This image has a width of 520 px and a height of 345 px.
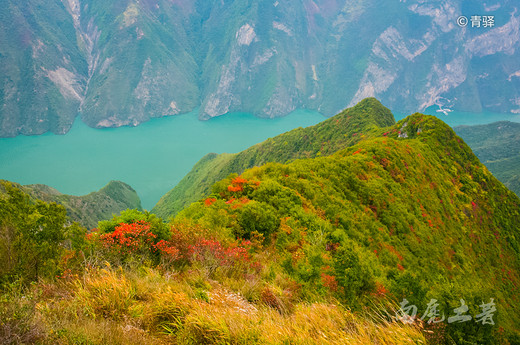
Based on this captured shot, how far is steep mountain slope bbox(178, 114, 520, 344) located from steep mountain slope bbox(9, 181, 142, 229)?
2911 inches

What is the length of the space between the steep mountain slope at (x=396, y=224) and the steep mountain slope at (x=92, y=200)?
243 ft

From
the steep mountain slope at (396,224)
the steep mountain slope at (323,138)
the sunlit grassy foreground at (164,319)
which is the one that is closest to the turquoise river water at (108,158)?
the steep mountain slope at (323,138)

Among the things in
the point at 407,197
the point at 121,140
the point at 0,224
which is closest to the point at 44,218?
the point at 0,224

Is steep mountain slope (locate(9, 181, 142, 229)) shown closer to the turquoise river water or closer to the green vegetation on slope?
the turquoise river water

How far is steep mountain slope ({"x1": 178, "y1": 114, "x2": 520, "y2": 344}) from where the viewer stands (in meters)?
6.94

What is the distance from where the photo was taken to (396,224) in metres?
19.9

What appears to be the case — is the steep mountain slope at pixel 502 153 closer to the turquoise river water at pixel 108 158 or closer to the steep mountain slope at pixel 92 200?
the turquoise river water at pixel 108 158

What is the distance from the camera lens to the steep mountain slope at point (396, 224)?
6.94 meters

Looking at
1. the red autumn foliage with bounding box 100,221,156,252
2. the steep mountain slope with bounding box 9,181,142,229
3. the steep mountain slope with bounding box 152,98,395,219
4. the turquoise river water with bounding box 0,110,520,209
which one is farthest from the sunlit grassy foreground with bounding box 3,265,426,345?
the turquoise river water with bounding box 0,110,520,209

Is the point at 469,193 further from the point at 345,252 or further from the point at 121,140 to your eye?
the point at 121,140

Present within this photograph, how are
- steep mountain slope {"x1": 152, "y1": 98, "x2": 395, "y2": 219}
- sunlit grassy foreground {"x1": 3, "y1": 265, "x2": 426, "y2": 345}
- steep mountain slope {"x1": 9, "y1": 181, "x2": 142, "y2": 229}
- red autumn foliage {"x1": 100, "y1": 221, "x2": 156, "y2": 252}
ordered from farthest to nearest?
steep mountain slope {"x1": 9, "y1": 181, "x2": 142, "y2": 229}, steep mountain slope {"x1": 152, "y1": 98, "x2": 395, "y2": 219}, red autumn foliage {"x1": 100, "y1": 221, "x2": 156, "y2": 252}, sunlit grassy foreground {"x1": 3, "y1": 265, "x2": 426, "y2": 345}

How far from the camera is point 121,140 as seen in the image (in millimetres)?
191375

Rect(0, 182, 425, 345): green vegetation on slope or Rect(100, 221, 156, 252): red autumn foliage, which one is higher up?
Rect(100, 221, 156, 252): red autumn foliage

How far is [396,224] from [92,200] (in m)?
106
